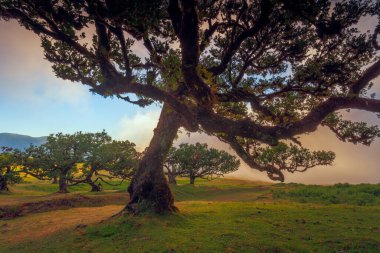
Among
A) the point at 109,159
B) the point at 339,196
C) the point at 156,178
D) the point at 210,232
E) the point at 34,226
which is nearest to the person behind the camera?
the point at 210,232

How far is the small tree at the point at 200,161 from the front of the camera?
186 feet

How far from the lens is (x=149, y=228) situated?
14680mm

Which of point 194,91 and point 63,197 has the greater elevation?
Answer: point 194,91

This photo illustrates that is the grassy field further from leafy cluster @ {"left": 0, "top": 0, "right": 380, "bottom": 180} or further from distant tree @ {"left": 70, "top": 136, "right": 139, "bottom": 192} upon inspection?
distant tree @ {"left": 70, "top": 136, "right": 139, "bottom": 192}

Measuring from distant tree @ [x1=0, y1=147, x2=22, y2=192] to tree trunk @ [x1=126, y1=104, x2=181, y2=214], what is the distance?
3168cm

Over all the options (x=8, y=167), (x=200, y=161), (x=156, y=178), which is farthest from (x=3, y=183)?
(x=156, y=178)

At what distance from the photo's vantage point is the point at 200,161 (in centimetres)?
5741

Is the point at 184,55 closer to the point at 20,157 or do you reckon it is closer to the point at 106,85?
the point at 106,85

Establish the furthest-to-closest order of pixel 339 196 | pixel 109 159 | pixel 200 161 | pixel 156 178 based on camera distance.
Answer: pixel 200 161 → pixel 109 159 → pixel 339 196 → pixel 156 178

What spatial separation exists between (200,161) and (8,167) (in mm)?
32738

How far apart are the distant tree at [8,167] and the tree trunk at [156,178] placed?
104ft

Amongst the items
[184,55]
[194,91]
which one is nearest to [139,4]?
[184,55]

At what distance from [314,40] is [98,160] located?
35.7 metres

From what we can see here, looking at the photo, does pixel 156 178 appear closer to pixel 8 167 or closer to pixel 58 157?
pixel 58 157
